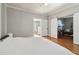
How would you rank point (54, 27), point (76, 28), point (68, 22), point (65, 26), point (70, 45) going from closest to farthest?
1. point (70, 45)
2. point (76, 28)
3. point (54, 27)
4. point (68, 22)
5. point (65, 26)

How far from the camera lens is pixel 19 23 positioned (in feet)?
13.5

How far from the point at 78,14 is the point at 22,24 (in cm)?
241

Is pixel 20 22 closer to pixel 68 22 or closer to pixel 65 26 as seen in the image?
pixel 68 22

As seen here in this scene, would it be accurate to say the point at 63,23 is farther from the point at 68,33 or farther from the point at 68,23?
the point at 68,33

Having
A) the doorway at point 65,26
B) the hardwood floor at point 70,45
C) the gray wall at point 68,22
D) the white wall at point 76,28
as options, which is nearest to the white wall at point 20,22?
the hardwood floor at point 70,45

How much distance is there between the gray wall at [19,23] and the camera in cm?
345

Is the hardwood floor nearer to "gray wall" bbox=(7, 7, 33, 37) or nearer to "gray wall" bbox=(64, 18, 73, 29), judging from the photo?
"gray wall" bbox=(7, 7, 33, 37)

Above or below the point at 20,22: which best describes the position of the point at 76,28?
below

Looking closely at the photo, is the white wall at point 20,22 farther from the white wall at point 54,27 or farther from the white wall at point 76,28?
→ the white wall at point 54,27

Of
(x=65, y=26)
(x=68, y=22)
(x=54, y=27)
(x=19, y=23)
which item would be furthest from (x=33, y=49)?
(x=65, y=26)

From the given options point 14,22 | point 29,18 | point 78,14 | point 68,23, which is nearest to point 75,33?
point 78,14
